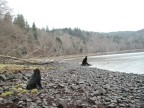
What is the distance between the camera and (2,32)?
92.1ft

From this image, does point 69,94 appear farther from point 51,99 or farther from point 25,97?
point 25,97

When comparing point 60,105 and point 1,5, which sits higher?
point 1,5

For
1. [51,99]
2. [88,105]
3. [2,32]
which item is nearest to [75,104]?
[88,105]

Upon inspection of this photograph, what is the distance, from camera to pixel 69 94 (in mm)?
8758

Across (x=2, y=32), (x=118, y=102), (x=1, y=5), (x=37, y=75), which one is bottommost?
(x=118, y=102)

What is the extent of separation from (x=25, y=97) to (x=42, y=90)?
142cm

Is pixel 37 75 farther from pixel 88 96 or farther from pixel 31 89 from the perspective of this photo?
pixel 88 96

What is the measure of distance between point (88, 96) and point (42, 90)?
1795 millimetres

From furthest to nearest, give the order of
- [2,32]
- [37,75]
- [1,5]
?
[1,5] < [2,32] < [37,75]

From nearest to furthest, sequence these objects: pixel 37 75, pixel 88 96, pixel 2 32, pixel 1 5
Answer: pixel 88 96, pixel 37 75, pixel 2 32, pixel 1 5

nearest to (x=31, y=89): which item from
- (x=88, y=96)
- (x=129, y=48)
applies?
(x=88, y=96)

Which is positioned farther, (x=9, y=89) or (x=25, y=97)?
(x=9, y=89)

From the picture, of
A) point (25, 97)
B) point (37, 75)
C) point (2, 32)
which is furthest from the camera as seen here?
point (2, 32)

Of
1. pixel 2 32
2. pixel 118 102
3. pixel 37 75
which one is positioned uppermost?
pixel 2 32
